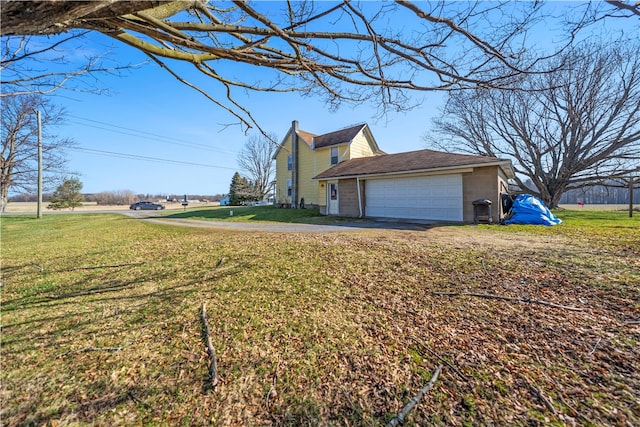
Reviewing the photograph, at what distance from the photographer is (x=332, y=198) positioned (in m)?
16.8

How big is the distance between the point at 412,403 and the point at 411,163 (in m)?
12.4

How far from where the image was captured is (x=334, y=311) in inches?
127

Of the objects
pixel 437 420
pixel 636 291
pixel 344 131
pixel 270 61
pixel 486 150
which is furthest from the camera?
pixel 486 150

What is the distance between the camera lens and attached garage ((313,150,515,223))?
35.2 ft

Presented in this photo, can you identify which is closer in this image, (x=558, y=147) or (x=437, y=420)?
(x=437, y=420)

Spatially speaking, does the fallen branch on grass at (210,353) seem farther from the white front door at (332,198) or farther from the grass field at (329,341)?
the white front door at (332,198)

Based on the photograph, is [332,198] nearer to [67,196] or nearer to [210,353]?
[210,353]

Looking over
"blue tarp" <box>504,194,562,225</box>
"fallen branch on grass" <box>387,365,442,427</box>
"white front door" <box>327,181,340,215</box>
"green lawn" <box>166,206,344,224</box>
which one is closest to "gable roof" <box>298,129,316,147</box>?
"white front door" <box>327,181,340,215</box>

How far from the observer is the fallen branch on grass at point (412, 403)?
1.69 meters

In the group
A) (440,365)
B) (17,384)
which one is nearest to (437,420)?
(440,365)

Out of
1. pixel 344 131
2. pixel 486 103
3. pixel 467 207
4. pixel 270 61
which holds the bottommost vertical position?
pixel 467 207

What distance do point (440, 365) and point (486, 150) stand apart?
86.1 ft

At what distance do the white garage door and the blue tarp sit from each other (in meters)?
2.29

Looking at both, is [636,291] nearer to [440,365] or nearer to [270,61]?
[440,365]
